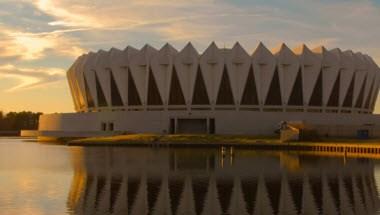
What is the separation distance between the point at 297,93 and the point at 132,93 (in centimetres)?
2812

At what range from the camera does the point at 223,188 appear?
34.2 m

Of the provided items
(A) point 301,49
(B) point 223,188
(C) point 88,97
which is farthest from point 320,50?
(B) point 223,188

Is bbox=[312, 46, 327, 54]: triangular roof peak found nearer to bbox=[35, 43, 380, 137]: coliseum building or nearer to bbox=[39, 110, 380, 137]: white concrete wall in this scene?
bbox=[35, 43, 380, 137]: coliseum building

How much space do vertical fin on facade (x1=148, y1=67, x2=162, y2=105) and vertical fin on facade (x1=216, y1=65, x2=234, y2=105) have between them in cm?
1014

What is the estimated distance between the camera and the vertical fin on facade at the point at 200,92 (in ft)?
333

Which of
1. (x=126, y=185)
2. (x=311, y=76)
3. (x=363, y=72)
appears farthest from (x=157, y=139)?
(x=126, y=185)

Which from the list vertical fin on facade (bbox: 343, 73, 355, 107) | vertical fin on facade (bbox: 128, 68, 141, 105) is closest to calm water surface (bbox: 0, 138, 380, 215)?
vertical fin on facade (bbox: 128, 68, 141, 105)

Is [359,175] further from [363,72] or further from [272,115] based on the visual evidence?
[363,72]

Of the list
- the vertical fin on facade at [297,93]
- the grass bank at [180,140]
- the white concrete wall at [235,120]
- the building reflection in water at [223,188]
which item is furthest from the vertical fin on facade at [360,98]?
the building reflection in water at [223,188]

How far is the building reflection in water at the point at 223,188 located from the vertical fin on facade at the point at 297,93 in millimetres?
52751

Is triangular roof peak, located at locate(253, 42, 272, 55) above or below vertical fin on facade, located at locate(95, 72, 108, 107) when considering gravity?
above

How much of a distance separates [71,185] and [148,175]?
272 inches

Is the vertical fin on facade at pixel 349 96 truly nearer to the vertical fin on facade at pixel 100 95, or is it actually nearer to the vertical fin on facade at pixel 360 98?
the vertical fin on facade at pixel 360 98

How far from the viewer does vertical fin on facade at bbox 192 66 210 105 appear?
10162cm
